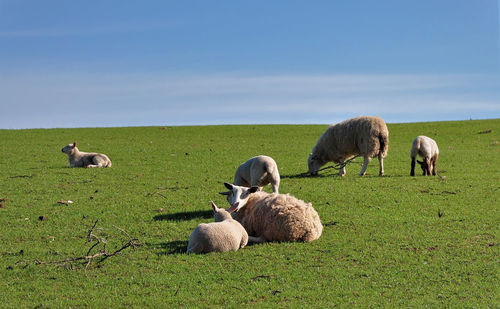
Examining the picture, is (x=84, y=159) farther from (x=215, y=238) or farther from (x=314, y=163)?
(x=215, y=238)

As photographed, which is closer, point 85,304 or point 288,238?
point 85,304

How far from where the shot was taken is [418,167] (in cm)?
2555

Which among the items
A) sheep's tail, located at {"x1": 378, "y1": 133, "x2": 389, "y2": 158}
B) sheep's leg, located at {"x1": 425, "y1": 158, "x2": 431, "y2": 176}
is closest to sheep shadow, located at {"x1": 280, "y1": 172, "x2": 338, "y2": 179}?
sheep's tail, located at {"x1": 378, "y1": 133, "x2": 389, "y2": 158}

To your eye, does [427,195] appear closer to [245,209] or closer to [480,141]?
[245,209]

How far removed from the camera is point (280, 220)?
34.1 ft

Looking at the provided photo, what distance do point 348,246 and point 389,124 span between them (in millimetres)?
43057

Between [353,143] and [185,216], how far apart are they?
10395 millimetres

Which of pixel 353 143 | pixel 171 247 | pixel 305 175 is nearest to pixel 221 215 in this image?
pixel 171 247

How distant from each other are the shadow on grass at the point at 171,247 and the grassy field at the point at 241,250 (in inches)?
1.1

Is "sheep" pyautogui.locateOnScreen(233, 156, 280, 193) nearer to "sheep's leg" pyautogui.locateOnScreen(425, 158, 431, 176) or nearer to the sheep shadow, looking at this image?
the sheep shadow

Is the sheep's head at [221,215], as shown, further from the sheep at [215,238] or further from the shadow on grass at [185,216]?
the shadow on grass at [185,216]

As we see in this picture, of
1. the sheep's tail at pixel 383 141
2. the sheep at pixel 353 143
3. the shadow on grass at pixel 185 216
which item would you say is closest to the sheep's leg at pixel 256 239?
the shadow on grass at pixel 185 216

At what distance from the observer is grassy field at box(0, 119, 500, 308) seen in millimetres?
7715

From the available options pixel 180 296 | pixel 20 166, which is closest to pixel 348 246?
pixel 180 296
